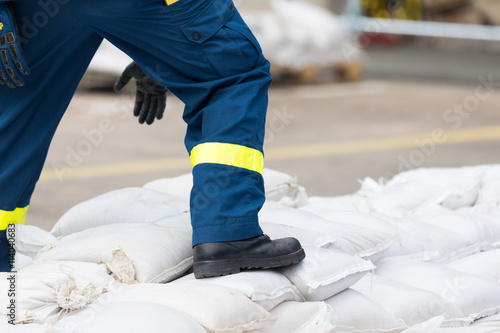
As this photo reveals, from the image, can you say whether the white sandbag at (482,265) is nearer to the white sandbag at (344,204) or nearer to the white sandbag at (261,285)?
the white sandbag at (344,204)

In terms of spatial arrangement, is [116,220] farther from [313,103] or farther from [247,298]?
[313,103]

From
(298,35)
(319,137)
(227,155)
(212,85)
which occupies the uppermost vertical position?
(298,35)

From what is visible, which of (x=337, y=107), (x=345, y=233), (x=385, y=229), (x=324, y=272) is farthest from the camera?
(x=337, y=107)

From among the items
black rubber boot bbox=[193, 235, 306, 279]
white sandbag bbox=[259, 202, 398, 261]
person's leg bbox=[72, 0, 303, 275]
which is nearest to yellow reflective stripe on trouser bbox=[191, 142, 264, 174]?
person's leg bbox=[72, 0, 303, 275]

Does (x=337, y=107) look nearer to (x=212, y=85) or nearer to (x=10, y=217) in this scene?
(x=10, y=217)

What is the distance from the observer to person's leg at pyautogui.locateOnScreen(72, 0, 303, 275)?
84.3 inches

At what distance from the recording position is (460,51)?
11.3 meters

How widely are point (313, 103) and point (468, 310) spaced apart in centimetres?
613

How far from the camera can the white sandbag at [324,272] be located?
7.45 ft

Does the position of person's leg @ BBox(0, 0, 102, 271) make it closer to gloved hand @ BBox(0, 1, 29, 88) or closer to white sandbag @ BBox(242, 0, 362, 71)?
gloved hand @ BBox(0, 1, 29, 88)

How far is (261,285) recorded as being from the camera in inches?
85.3

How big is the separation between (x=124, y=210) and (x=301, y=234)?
0.65 m

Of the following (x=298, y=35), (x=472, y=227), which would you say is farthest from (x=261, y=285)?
(x=298, y=35)

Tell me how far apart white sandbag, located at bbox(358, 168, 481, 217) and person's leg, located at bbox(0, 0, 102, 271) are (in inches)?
54.4
